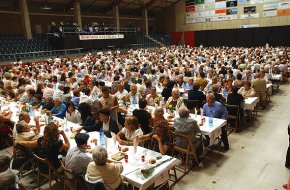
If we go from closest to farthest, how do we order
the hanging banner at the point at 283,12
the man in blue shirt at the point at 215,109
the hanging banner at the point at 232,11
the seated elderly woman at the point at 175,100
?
the man in blue shirt at the point at 215,109, the seated elderly woman at the point at 175,100, the hanging banner at the point at 283,12, the hanging banner at the point at 232,11

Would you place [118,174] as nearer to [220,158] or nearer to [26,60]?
[220,158]

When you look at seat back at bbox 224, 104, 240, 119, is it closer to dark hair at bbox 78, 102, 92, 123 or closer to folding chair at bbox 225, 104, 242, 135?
folding chair at bbox 225, 104, 242, 135

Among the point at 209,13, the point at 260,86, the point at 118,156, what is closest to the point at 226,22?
the point at 209,13

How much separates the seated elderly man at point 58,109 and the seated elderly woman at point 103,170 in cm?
371

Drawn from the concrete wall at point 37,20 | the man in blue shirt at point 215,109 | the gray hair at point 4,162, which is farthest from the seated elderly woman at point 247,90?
the concrete wall at point 37,20

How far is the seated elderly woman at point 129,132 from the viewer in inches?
179

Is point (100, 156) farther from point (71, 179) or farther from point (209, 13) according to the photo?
point (209, 13)

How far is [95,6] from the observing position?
28.5 meters

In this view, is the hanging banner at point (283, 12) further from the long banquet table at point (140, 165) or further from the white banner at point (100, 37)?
the long banquet table at point (140, 165)

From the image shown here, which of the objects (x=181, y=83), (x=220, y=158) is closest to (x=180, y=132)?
(x=220, y=158)

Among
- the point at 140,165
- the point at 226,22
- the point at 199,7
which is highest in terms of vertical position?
the point at 199,7

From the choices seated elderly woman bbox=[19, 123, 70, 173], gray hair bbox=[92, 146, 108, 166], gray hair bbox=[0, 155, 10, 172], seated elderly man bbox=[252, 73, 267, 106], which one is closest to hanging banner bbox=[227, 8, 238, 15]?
seated elderly man bbox=[252, 73, 267, 106]

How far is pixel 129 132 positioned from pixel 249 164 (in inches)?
102

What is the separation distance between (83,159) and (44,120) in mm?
2940
